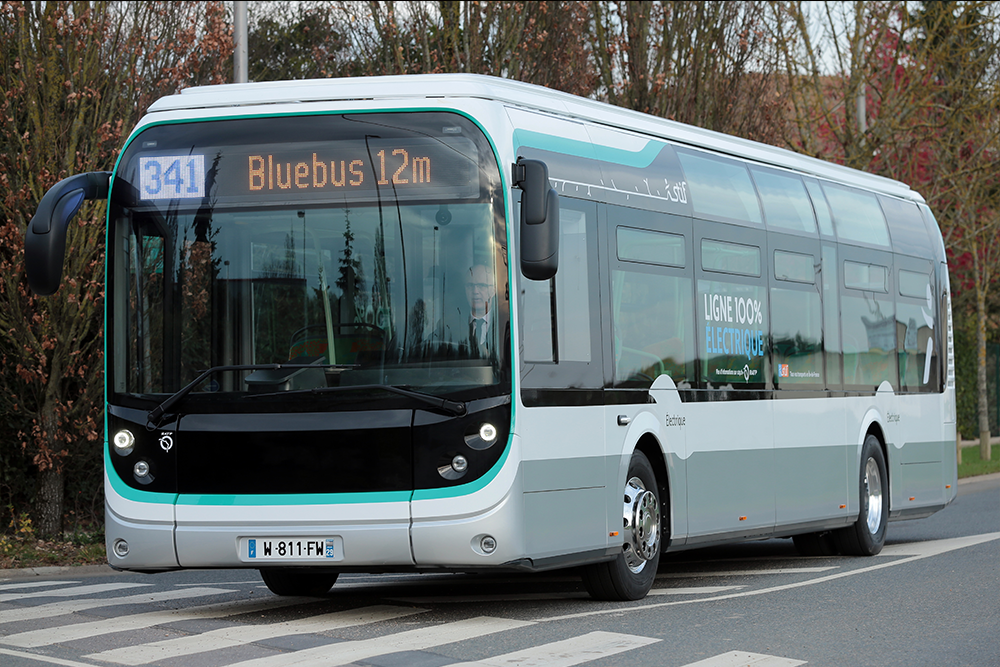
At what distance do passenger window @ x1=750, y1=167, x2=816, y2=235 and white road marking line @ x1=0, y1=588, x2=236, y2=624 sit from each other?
564 cm

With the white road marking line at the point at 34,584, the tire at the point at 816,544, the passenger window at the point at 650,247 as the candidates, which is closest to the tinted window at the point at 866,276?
the tire at the point at 816,544

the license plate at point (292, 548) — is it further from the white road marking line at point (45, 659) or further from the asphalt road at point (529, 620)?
the white road marking line at point (45, 659)

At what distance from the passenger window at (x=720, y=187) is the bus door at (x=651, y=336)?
409 mm

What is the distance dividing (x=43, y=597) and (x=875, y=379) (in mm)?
8222

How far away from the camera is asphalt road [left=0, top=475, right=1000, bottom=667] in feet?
27.5

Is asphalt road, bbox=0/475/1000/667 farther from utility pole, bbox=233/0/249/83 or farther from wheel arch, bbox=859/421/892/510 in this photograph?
utility pole, bbox=233/0/249/83

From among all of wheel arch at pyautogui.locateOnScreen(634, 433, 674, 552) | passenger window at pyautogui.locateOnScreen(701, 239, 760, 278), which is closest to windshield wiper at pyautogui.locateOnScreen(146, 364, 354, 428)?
wheel arch at pyautogui.locateOnScreen(634, 433, 674, 552)

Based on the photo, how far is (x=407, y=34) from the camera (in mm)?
21312

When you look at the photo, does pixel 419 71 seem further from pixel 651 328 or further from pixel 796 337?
pixel 651 328

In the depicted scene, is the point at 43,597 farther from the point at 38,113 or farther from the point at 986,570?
the point at 986,570

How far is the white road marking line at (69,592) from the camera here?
1172 cm

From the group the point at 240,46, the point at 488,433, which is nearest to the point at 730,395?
the point at 488,433

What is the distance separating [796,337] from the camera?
45.2 feet

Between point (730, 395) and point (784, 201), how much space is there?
2.27 meters
